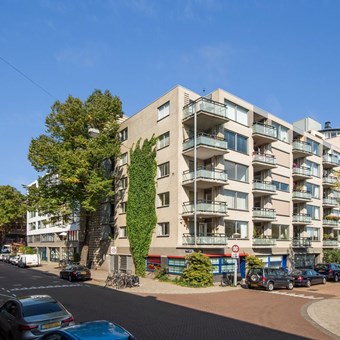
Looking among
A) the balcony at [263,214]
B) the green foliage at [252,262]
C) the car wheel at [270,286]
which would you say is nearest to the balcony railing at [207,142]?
the balcony at [263,214]

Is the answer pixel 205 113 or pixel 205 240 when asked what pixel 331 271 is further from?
pixel 205 113

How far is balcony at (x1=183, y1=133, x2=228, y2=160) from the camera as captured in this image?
30844 mm

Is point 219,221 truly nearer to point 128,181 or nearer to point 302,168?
point 128,181

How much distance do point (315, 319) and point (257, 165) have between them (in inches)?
904

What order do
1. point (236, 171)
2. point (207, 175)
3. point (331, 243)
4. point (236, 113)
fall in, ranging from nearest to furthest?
point (207, 175), point (236, 171), point (236, 113), point (331, 243)

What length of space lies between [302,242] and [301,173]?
26.3 ft

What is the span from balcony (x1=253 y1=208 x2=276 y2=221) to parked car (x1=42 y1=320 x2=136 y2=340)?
99.8ft

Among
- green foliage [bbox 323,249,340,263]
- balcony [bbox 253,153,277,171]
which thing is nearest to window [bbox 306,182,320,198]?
green foliage [bbox 323,249,340,263]

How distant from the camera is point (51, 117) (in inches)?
1513

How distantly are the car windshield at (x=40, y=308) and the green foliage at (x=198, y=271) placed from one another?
59.1 feet

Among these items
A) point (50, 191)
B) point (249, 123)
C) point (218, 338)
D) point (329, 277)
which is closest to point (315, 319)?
point (218, 338)

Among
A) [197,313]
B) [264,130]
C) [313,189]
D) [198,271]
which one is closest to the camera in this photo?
[197,313]

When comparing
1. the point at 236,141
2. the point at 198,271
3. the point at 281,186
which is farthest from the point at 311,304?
the point at 281,186

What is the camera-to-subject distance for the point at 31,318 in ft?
33.5
